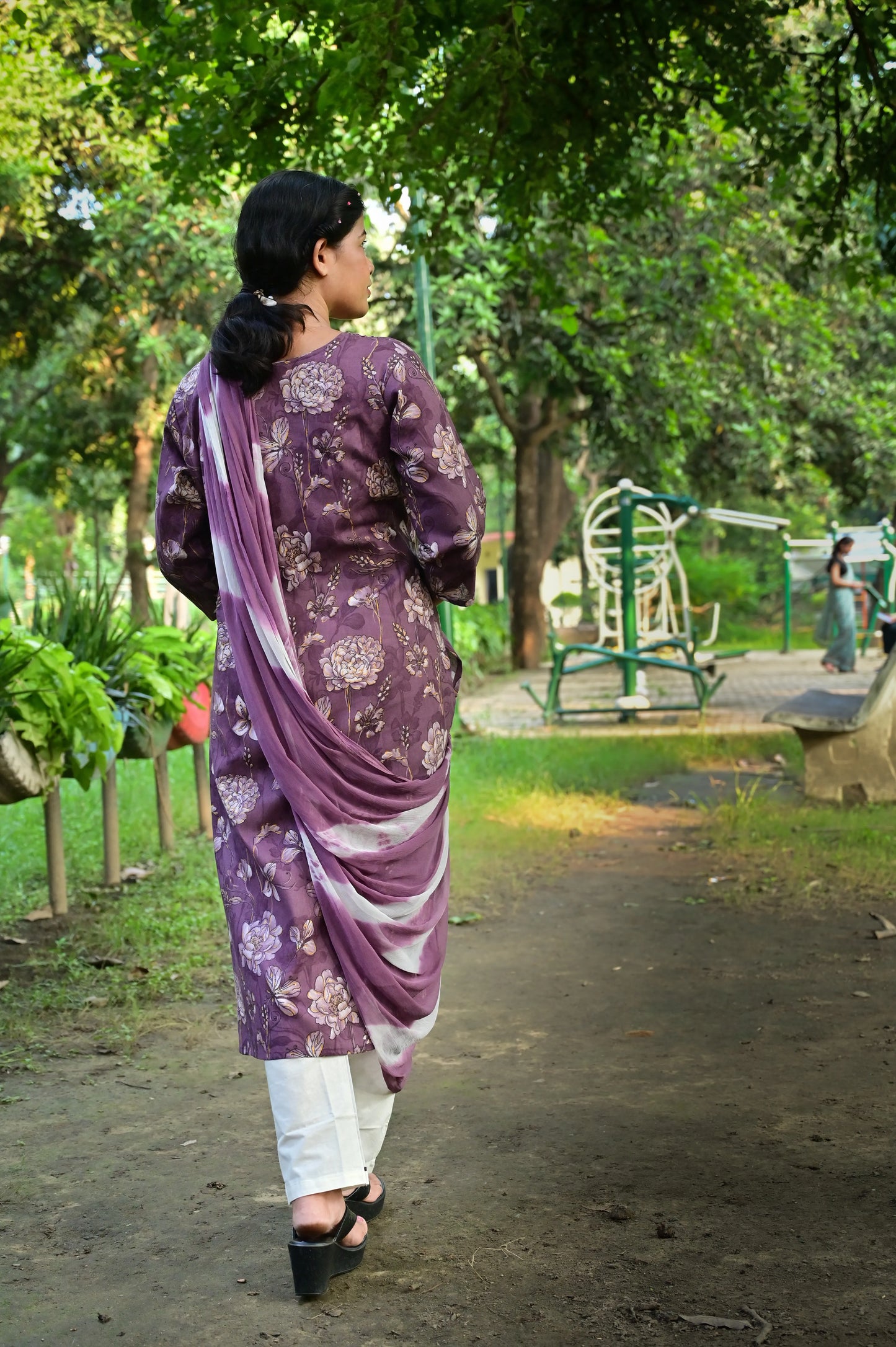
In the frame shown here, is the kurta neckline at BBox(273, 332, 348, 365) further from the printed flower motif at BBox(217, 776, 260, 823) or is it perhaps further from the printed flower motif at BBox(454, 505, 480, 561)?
the printed flower motif at BBox(217, 776, 260, 823)

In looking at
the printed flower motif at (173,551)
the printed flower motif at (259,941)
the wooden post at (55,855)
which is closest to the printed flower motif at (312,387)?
the printed flower motif at (173,551)

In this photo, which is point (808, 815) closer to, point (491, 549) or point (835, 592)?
point (835, 592)

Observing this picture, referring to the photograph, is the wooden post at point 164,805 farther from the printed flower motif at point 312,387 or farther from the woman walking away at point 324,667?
the printed flower motif at point 312,387

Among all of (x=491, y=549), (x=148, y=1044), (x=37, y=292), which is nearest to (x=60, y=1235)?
(x=148, y=1044)

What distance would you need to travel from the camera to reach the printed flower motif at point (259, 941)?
2.63 meters

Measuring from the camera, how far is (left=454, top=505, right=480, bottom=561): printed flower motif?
2.71m

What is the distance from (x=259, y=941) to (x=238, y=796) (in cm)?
28

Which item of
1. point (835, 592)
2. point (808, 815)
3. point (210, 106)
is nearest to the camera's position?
point (210, 106)

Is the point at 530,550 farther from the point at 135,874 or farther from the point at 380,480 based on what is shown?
the point at 380,480

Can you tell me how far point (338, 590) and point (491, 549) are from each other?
2369 inches

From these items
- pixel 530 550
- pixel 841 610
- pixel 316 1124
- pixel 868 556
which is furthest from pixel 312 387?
pixel 868 556

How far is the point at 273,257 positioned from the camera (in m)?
2.75

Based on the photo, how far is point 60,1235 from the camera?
9.31ft

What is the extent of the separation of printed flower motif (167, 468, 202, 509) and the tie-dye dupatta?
4.6 inches
